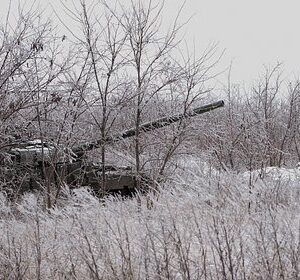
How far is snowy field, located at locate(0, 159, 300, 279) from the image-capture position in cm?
508

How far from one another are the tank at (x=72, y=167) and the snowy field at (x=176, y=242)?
349cm

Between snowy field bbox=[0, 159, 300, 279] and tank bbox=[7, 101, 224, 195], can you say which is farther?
tank bbox=[7, 101, 224, 195]

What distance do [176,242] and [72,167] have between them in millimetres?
6715

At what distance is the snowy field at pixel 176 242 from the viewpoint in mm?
5082

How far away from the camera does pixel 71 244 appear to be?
6.09 m

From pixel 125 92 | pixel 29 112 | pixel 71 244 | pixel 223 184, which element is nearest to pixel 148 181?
pixel 125 92

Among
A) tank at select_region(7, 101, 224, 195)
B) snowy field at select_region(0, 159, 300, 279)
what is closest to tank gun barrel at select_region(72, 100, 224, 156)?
tank at select_region(7, 101, 224, 195)

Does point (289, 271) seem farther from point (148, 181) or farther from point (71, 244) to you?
point (148, 181)

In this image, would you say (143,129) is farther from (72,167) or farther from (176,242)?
(176,242)

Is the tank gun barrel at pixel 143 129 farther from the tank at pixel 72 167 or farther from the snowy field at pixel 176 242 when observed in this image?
the snowy field at pixel 176 242

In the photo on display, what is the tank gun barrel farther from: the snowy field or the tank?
the snowy field

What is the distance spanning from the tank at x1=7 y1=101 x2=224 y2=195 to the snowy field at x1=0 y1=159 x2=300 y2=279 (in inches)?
138

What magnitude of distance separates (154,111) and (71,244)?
22.7ft

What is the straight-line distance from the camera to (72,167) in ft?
38.4
